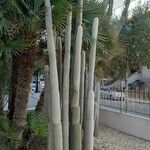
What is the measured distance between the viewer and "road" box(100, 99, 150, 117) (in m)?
11.6

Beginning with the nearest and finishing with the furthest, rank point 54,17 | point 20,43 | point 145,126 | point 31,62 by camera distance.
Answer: point 54,17 < point 20,43 < point 31,62 < point 145,126

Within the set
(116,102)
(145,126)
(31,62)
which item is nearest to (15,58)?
(31,62)

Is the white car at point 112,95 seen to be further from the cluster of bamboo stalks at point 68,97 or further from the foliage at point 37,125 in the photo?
the cluster of bamboo stalks at point 68,97

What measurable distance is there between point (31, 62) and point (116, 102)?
7.33m

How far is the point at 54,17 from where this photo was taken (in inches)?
209

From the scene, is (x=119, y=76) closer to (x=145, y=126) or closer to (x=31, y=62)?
(x=145, y=126)

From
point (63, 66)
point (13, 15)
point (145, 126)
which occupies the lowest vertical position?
point (145, 126)

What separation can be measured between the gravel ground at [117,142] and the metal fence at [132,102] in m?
0.80

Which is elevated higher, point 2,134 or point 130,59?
point 130,59

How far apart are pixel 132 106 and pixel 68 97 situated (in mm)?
7932

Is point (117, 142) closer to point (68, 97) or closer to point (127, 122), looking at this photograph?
→ point (127, 122)

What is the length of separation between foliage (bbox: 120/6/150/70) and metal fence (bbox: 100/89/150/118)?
188 centimetres

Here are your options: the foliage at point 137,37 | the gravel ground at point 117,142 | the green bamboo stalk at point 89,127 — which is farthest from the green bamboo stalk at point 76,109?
the foliage at point 137,37

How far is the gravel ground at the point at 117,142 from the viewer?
1060 cm
